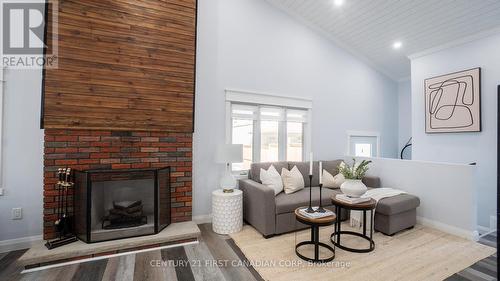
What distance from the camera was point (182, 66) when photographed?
3217mm

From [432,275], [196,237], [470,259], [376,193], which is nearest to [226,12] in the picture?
[196,237]

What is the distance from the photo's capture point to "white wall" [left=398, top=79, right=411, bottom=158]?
5.61 m

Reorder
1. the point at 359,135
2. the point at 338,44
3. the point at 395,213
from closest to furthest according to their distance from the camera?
the point at 395,213 → the point at 338,44 → the point at 359,135

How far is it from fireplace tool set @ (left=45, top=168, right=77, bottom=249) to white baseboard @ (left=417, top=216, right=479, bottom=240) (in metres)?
4.57

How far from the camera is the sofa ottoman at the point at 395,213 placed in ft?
9.73

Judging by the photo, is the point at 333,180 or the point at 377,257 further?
the point at 333,180

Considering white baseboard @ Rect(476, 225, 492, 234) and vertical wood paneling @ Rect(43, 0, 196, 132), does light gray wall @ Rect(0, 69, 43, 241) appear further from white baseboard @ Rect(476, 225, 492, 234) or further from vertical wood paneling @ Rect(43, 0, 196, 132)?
white baseboard @ Rect(476, 225, 492, 234)

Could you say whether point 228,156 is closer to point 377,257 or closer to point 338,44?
point 377,257

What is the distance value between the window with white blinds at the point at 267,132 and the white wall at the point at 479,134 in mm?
2416

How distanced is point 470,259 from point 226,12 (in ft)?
14.4

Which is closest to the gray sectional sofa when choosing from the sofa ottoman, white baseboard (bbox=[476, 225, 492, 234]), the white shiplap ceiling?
the sofa ottoman

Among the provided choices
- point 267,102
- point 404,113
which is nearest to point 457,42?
point 404,113

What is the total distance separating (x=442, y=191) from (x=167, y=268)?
12.0 ft

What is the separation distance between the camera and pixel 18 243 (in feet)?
8.50
